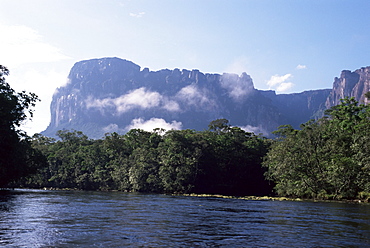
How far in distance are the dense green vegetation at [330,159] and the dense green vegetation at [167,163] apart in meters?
22.8

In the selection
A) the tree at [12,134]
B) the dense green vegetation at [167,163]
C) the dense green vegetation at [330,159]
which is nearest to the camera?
the tree at [12,134]

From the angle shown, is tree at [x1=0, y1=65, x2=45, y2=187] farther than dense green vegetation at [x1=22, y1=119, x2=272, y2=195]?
No

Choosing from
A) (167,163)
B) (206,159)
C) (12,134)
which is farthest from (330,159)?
(12,134)

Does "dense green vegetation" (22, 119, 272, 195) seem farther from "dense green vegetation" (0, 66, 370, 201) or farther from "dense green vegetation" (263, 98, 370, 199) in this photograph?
"dense green vegetation" (263, 98, 370, 199)

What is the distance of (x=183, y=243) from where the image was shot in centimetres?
1556

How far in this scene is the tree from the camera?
4419cm

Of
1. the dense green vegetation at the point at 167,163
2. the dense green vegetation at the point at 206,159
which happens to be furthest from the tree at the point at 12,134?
the dense green vegetation at the point at 167,163

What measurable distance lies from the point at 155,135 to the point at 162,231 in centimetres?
8961

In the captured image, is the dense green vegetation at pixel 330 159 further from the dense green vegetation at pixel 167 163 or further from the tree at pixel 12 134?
the tree at pixel 12 134

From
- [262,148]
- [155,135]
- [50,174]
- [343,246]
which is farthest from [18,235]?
[50,174]

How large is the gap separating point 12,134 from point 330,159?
53.9 metres

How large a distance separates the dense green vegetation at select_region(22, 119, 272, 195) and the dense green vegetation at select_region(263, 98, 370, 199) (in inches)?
897

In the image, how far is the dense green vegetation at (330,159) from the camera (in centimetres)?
5675

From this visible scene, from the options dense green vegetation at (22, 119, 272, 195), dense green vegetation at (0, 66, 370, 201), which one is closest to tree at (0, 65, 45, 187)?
dense green vegetation at (0, 66, 370, 201)
